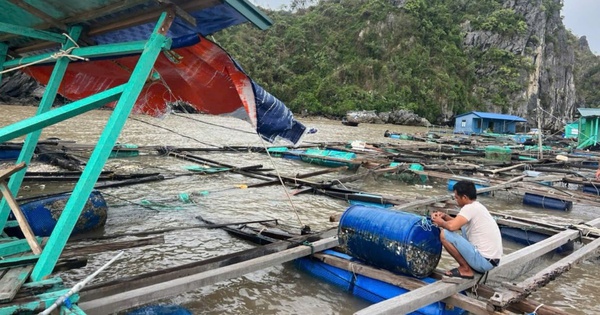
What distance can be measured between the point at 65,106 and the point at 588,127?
32.0 metres

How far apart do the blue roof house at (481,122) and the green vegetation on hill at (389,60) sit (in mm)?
14999

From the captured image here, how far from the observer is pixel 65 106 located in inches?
124

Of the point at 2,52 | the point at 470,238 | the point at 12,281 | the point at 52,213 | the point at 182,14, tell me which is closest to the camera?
the point at 12,281

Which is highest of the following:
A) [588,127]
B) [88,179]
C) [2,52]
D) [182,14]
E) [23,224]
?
[588,127]

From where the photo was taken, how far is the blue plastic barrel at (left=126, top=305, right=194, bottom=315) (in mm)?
3811

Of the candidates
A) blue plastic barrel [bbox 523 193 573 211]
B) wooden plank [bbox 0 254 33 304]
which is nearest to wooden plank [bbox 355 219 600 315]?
wooden plank [bbox 0 254 33 304]

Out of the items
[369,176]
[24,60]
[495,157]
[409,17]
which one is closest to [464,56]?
[409,17]

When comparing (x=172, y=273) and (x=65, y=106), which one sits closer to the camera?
(x=65, y=106)

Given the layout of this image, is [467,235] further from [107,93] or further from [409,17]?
[409,17]

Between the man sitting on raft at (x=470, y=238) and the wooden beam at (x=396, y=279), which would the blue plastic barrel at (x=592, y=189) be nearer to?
the man sitting on raft at (x=470, y=238)

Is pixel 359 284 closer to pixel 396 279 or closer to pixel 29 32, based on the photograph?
pixel 396 279

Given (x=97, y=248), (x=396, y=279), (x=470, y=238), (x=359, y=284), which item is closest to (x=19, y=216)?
(x=97, y=248)

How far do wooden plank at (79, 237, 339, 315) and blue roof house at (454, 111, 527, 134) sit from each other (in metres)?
39.8

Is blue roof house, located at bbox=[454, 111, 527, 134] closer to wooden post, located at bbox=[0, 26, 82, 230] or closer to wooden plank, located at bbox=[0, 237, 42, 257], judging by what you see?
wooden post, located at bbox=[0, 26, 82, 230]
